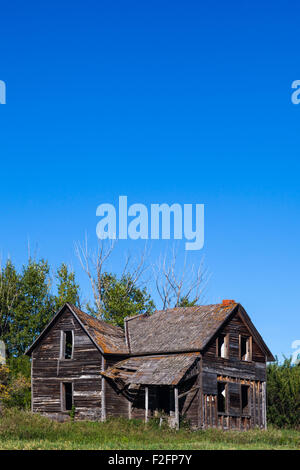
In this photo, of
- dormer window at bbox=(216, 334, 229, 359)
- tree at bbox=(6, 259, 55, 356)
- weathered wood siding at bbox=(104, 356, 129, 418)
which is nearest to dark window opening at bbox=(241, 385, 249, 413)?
dormer window at bbox=(216, 334, 229, 359)

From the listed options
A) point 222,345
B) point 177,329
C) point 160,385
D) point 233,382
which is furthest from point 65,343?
point 233,382

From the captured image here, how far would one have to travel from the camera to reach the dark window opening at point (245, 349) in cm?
3892

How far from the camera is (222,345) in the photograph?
3753cm

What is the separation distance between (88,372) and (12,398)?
24.5 ft

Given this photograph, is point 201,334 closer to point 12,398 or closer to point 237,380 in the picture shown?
point 237,380

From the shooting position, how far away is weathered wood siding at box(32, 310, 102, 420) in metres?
37.0

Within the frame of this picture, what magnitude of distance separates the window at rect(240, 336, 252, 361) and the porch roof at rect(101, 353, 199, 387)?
5.14m

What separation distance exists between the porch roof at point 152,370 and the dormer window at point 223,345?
2815mm

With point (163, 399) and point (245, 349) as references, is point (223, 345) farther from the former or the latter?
point (163, 399)

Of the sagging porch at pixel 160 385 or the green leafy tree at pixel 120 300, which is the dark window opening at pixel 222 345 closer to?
the sagging porch at pixel 160 385

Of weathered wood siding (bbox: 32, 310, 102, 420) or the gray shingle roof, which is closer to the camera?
the gray shingle roof

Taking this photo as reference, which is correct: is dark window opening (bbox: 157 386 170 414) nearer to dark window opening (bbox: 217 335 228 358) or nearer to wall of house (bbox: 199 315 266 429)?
wall of house (bbox: 199 315 266 429)

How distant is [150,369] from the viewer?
34.9 m
